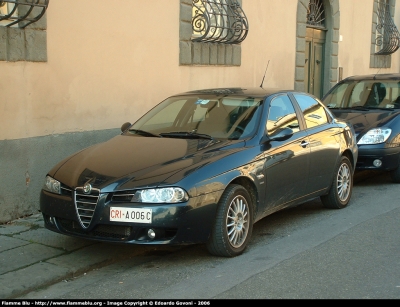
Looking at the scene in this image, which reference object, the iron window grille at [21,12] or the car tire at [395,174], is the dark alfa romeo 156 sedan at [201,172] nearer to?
the iron window grille at [21,12]

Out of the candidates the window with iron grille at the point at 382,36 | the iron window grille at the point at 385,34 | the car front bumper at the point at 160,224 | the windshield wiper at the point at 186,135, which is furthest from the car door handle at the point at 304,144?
the iron window grille at the point at 385,34

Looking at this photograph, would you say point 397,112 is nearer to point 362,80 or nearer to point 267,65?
point 362,80

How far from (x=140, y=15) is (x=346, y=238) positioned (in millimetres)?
4701

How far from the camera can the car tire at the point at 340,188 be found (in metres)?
7.62

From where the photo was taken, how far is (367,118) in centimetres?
971

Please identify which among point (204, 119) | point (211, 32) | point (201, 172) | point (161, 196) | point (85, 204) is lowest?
point (85, 204)

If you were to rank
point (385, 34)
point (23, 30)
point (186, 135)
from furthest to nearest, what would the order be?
point (385, 34)
point (23, 30)
point (186, 135)

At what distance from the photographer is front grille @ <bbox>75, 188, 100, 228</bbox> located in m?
5.35

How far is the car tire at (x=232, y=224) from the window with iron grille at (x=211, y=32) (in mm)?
4716

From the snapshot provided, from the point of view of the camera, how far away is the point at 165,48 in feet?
31.9

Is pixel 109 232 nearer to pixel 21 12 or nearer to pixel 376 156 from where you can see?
pixel 21 12

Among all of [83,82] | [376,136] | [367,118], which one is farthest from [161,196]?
[367,118]

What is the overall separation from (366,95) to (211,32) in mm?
2903

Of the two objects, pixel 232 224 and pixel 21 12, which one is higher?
pixel 21 12
